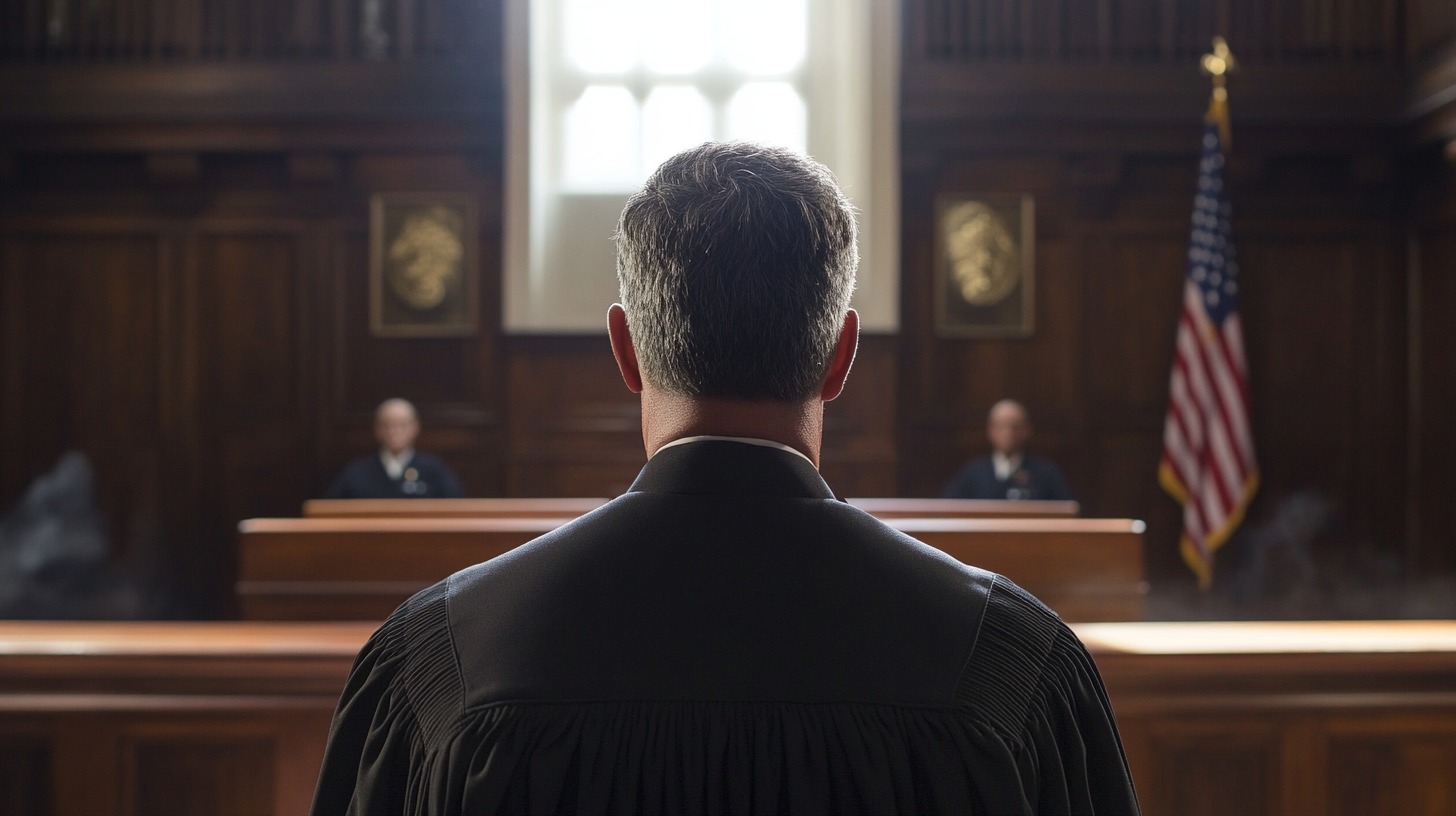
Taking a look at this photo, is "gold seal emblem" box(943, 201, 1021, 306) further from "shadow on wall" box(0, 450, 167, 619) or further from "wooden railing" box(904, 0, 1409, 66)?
"shadow on wall" box(0, 450, 167, 619)

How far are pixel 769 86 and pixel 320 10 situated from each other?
2.98 m

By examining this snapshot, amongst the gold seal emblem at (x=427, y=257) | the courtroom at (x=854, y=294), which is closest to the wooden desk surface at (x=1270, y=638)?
the courtroom at (x=854, y=294)

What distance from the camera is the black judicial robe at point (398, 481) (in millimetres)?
Result: 6988

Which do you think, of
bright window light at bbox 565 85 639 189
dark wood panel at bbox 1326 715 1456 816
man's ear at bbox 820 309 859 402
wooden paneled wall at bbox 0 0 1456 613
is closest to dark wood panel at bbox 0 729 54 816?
man's ear at bbox 820 309 859 402

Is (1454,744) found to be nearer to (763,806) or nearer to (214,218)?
(763,806)

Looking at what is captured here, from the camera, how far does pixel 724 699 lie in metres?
0.91

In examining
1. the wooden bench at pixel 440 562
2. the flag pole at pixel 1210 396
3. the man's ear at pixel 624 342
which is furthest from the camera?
the flag pole at pixel 1210 396

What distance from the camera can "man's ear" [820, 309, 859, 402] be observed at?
997 millimetres

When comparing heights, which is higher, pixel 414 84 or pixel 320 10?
pixel 320 10

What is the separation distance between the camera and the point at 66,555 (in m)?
7.59

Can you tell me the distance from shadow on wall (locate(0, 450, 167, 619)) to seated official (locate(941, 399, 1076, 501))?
17.4ft

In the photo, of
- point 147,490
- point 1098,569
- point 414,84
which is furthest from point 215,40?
point 1098,569

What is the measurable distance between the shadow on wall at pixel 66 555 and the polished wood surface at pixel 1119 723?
20.2 feet

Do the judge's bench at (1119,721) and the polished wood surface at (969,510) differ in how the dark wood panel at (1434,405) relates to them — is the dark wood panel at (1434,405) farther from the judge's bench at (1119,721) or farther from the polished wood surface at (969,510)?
the judge's bench at (1119,721)
